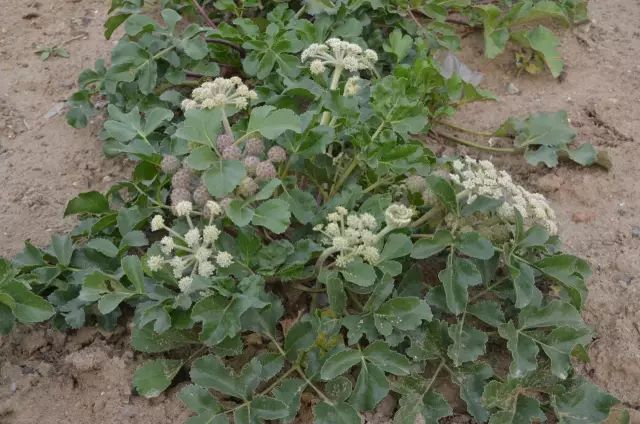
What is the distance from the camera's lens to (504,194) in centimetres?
255

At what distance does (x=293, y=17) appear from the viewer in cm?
359

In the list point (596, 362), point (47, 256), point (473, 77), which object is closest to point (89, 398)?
point (47, 256)

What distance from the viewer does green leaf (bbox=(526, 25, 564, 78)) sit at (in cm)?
382

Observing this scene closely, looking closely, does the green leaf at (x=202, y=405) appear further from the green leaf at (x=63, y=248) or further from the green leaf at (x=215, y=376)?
the green leaf at (x=63, y=248)

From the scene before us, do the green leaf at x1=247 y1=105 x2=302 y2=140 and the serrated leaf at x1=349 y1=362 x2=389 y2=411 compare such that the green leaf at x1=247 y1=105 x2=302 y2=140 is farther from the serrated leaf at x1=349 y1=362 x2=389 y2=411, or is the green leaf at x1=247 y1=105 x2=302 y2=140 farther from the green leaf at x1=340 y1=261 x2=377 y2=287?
the serrated leaf at x1=349 y1=362 x2=389 y2=411

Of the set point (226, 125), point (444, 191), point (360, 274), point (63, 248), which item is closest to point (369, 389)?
point (360, 274)

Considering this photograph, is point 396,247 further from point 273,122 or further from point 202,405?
point 202,405

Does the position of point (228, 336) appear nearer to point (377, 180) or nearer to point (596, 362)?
point (377, 180)

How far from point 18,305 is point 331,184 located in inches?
47.1

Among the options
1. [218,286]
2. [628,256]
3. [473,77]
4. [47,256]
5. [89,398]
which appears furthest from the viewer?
[473,77]

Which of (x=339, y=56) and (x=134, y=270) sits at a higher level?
(x=339, y=56)

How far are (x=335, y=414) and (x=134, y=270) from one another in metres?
0.78

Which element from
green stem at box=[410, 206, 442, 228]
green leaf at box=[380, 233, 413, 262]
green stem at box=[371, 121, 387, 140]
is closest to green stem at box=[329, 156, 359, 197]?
green stem at box=[371, 121, 387, 140]

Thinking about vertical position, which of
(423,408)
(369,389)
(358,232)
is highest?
(358,232)
